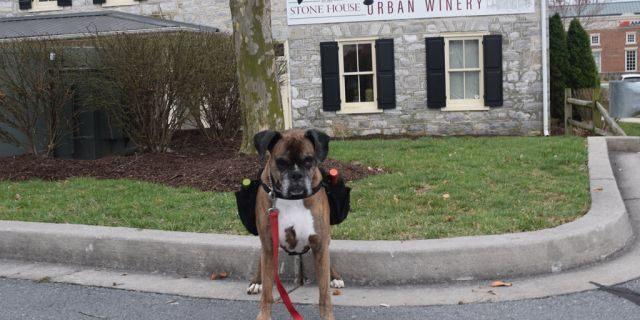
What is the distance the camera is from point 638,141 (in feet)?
35.0

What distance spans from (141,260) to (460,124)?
456 inches

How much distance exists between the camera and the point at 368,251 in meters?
4.74

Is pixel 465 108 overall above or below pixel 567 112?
above

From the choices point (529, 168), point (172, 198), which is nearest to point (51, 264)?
point (172, 198)

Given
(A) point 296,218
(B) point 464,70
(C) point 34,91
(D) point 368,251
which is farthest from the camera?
(B) point 464,70

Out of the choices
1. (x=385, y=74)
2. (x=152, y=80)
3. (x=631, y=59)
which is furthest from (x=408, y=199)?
(x=631, y=59)

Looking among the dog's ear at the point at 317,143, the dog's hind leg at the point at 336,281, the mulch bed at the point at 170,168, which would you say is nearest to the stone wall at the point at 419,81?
the mulch bed at the point at 170,168

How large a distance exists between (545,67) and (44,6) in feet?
41.4

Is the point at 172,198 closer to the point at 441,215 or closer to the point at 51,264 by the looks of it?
the point at 51,264

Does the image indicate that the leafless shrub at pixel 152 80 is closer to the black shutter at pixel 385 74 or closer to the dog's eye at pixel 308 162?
the black shutter at pixel 385 74

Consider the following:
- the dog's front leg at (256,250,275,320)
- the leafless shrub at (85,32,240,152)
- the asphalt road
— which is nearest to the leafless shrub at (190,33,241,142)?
the leafless shrub at (85,32,240,152)

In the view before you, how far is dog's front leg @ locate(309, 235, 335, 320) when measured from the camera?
3.86 m

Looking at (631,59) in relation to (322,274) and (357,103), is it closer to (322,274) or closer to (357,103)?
(357,103)

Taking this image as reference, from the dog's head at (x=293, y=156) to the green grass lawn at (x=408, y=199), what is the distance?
172 centimetres
